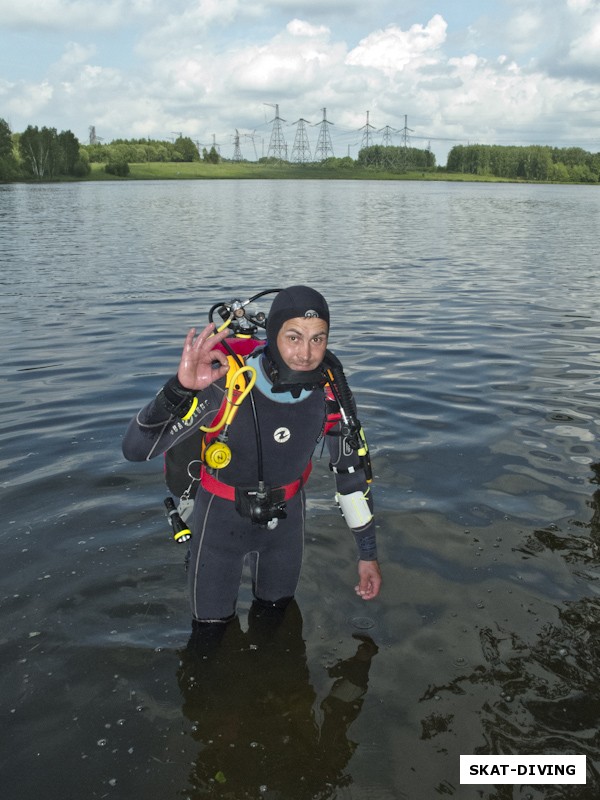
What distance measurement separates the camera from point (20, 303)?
653 inches

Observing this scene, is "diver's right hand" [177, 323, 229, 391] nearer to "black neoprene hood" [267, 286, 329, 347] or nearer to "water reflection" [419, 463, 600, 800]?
"black neoprene hood" [267, 286, 329, 347]

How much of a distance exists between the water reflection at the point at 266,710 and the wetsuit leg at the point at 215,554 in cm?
26

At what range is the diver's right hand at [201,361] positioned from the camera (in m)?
3.60

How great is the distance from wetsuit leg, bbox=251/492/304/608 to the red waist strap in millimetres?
101

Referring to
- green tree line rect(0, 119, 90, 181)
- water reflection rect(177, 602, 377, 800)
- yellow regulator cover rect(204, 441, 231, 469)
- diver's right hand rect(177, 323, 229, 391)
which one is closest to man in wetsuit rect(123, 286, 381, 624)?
diver's right hand rect(177, 323, 229, 391)

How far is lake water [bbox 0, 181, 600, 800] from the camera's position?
384 cm

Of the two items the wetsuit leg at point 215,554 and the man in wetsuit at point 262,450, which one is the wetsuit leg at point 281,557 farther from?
the wetsuit leg at point 215,554

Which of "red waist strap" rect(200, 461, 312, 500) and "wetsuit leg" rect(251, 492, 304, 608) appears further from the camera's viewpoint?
"wetsuit leg" rect(251, 492, 304, 608)

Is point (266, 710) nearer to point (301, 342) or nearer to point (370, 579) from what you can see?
point (370, 579)

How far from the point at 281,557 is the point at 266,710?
94 cm

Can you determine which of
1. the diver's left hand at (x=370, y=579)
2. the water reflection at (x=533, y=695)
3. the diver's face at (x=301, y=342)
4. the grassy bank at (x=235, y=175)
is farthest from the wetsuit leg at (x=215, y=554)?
the grassy bank at (x=235, y=175)

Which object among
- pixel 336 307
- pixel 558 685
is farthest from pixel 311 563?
pixel 336 307

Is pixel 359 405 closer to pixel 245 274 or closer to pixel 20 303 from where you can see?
pixel 20 303

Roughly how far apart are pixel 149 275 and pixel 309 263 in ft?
20.2
